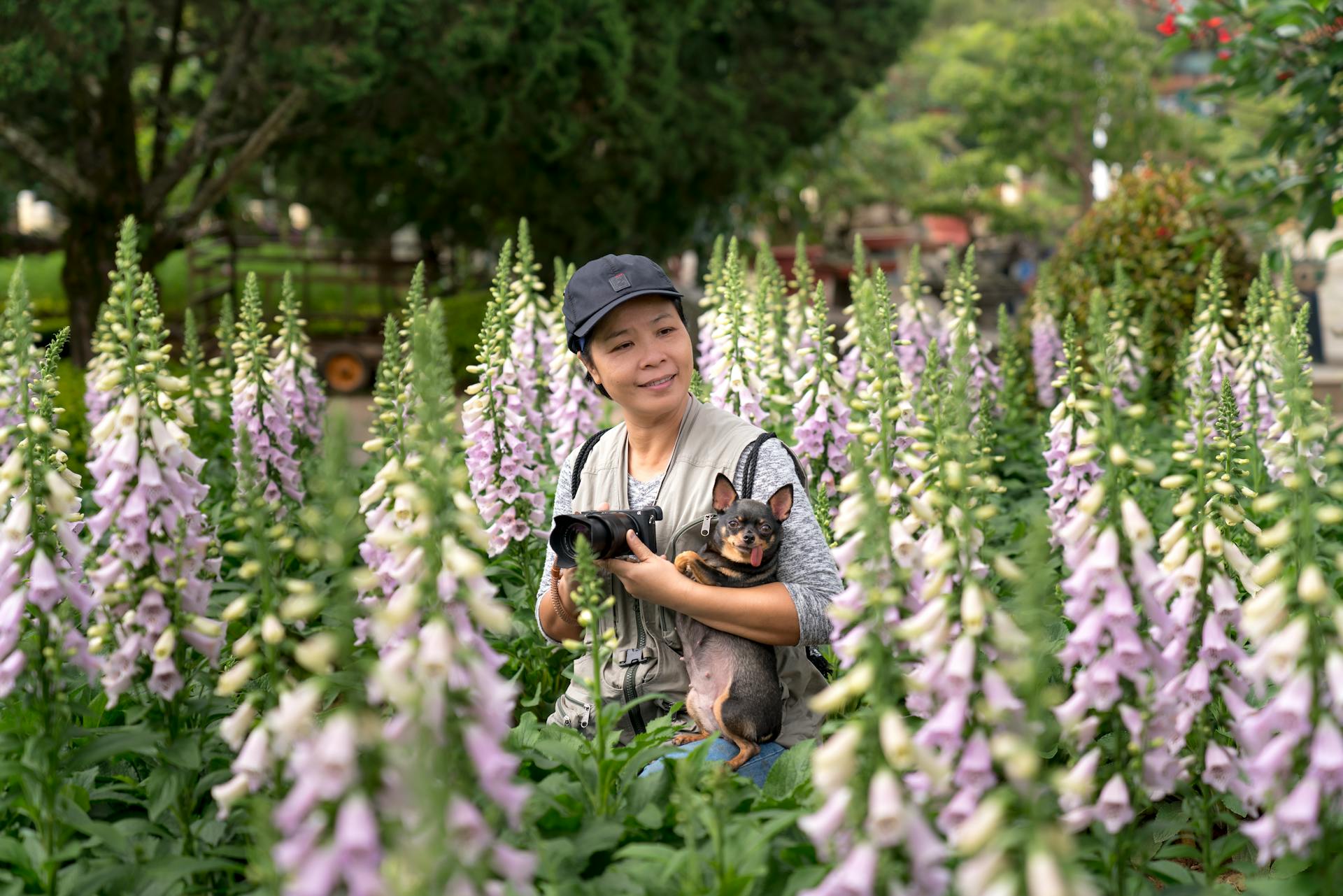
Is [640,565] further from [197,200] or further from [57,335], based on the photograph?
[197,200]

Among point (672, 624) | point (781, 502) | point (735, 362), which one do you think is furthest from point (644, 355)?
point (735, 362)

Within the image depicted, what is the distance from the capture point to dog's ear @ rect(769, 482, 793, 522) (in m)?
3.99

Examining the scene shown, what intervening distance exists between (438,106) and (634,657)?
46.1 feet

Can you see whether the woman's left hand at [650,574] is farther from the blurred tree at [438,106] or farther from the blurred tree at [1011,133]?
the blurred tree at [1011,133]

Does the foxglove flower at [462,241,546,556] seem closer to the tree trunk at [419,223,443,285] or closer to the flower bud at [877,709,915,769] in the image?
the flower bud at [877,709,915,769]

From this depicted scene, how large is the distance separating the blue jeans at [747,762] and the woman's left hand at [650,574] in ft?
1.65

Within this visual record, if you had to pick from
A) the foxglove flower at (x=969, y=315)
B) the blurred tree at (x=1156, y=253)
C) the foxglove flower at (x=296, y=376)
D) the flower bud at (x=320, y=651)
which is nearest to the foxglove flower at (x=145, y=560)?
the flower bud at (x=320, y=651)

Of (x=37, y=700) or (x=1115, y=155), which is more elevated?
(x=1115, y=155)

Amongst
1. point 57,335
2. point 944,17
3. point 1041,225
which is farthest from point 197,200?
point 944,17

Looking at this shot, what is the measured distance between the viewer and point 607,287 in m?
4.15

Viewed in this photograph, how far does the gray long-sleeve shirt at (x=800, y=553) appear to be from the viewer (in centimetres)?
396

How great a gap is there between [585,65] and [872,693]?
54.2 ft

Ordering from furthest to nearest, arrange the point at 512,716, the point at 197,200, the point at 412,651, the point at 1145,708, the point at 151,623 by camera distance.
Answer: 1. the point at 197,200
2. the point at 512,716
3. the point at 151,623
4. the point at 1145,708
5. the point at 412,651

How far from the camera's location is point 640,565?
3842mm
